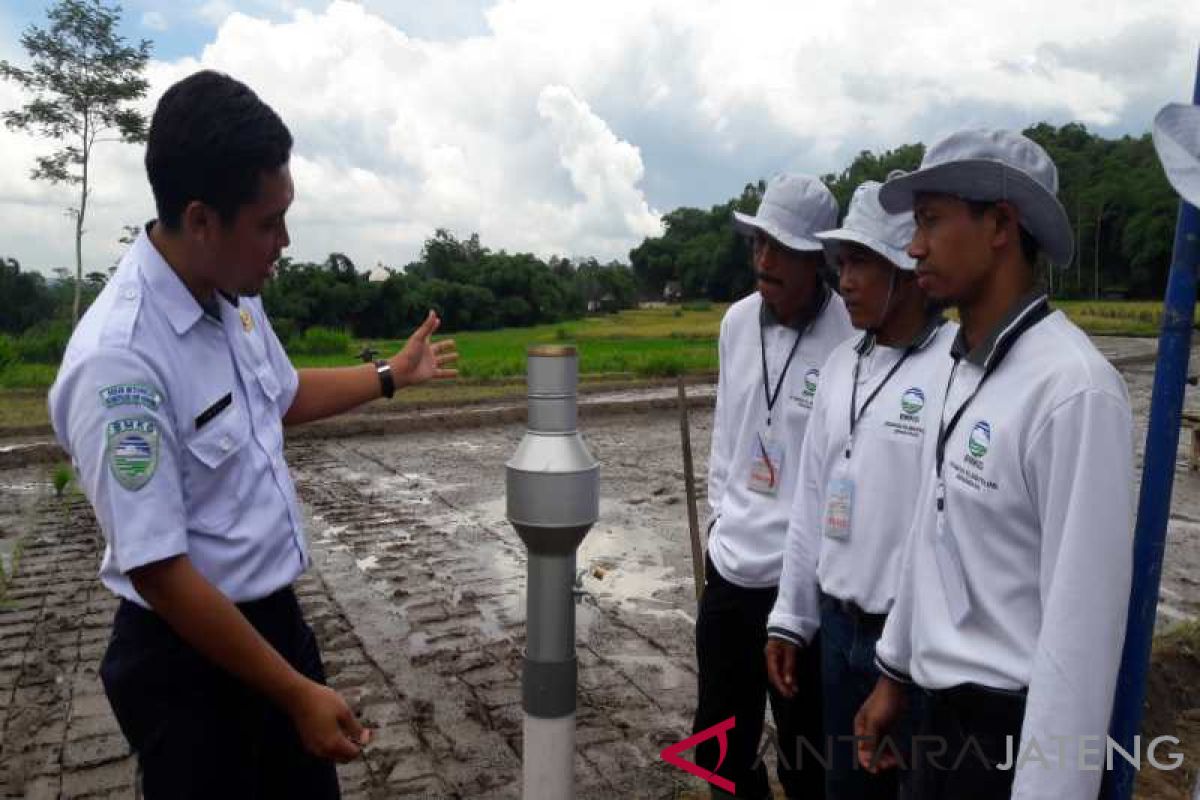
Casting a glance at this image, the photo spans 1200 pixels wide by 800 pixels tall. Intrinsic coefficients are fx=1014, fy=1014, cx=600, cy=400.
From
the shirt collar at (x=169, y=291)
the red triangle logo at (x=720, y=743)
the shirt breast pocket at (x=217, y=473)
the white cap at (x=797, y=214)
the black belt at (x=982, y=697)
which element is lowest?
the red triangle logo at (x=720, y=743)

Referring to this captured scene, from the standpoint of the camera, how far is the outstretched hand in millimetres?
2799

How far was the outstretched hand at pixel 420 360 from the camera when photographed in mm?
2799

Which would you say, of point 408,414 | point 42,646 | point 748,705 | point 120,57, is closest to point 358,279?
point 120,57

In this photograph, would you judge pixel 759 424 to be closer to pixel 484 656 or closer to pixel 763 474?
pixel 763 474

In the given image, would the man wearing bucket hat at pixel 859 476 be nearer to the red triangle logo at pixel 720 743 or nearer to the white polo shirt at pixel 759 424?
the white polo shirt at pixel 759 424

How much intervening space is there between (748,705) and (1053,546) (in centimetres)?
153

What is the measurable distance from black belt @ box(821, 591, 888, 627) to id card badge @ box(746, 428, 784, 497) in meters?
0.47

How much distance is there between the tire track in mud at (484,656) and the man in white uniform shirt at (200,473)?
170 centimetres

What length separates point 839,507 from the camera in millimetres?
2469

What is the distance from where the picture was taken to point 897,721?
2186mm

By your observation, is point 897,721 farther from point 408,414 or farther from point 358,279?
point 358,279

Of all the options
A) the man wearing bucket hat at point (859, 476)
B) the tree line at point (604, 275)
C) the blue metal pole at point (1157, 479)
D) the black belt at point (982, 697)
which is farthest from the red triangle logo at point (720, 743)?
the tree line at point (604, 275)

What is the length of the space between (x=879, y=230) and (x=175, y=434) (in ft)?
5.64

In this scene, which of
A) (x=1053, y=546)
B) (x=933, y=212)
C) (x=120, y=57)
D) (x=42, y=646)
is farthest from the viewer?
(x=120, y=57)
